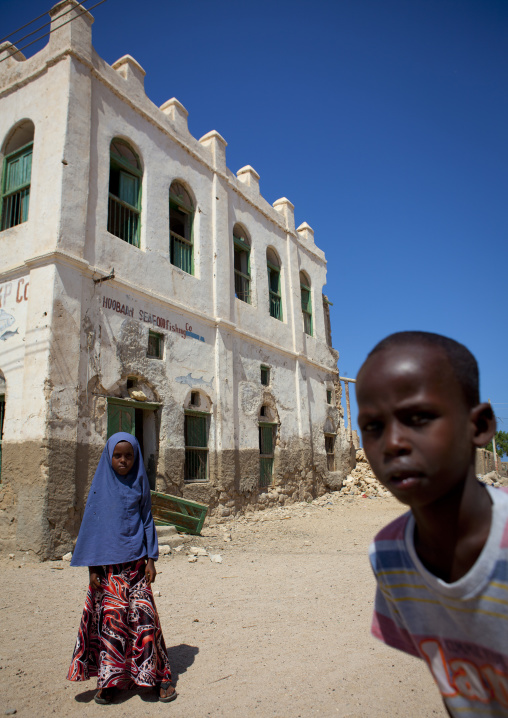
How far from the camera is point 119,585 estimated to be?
9.57ft

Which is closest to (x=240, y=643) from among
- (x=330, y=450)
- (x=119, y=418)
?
(x=119, y=418)

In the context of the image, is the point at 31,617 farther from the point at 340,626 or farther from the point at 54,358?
the point at 54,358

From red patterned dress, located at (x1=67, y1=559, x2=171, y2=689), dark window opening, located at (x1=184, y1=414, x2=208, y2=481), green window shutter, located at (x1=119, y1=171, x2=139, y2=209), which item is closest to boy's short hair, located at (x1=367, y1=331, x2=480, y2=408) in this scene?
red patterned dress, located at (x1=67, y1=559, x2=171, y2=689)

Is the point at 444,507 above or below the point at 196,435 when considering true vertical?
below

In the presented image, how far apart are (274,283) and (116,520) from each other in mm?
11452

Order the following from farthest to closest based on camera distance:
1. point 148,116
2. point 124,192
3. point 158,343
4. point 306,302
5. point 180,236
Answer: point 306,302 < point 180,236 < point 148,116 < point 158,343 < point 124,192

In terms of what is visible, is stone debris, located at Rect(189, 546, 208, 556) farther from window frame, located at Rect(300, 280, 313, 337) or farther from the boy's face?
window frame, located at Rect(300, 280, 313, 337)

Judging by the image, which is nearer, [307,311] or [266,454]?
[266,454]

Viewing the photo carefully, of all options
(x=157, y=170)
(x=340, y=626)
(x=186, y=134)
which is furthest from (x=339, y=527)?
(x=186, y=134)

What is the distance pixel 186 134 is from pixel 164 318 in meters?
4.41

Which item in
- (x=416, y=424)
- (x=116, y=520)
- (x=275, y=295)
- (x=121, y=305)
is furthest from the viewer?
(x=275, y=295)

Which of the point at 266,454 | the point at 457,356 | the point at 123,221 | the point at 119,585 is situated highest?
the point at 123,221

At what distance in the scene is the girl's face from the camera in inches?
123

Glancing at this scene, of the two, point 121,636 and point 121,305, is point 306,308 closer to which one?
point 121,305
